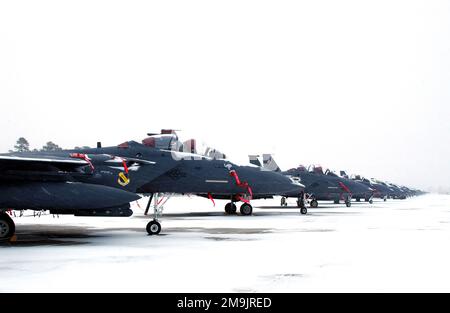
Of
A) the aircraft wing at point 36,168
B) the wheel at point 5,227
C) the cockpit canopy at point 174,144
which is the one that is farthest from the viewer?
the cockpit canopy at point 174,144

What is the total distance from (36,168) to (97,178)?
1.98 meters

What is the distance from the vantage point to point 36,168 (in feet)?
39.3

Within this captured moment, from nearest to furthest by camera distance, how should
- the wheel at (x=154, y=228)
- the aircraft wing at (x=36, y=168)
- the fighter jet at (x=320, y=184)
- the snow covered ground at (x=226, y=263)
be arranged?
the snow covered ground at (x=226, y=263) → the aircraft wing at (x=36, y=168) → the wheel at (x=154, y=228) → the fighter jet at (x=320, y=184)

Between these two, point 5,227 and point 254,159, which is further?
point 254,159

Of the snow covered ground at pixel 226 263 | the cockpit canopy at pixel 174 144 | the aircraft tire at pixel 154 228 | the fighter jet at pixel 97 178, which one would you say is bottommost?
the snow covered ground at pixel 226 263

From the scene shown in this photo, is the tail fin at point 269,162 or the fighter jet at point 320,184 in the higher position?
the tail fin at point 269,162

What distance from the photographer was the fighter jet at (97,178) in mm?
11633

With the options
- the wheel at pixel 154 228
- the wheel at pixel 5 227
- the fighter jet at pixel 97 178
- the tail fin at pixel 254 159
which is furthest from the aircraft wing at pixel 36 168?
the tail fin at pixel 254 159

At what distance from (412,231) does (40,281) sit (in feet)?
37.7

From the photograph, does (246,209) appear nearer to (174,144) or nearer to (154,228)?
(174,144)

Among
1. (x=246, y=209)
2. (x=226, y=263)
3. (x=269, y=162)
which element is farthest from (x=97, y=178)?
(x=269, y=162)

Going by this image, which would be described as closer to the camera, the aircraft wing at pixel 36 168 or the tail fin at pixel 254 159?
the aircraft wing at pixel 36 168

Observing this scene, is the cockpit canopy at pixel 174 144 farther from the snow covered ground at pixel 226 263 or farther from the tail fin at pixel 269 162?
the tail fin at pixel 269 162

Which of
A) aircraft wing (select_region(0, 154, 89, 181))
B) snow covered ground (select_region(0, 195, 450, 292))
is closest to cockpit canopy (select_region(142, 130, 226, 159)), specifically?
snow covered ground (select_region(0, 195, 450, 292))
